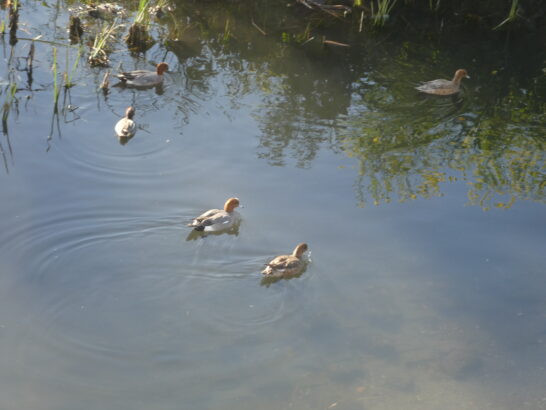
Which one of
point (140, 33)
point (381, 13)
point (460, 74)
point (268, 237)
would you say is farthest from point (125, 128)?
point (381, 13)

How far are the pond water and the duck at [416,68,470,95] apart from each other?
30 centimetres

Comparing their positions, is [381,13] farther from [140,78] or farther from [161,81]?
[140,78]

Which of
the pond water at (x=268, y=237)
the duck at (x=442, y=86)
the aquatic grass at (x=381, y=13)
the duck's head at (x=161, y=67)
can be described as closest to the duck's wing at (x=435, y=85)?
the duck at (x=442, y=86)

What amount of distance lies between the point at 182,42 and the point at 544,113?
6.63 meters

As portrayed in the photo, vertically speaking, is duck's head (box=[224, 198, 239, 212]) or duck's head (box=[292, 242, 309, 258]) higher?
duck's head (box=[224, 198, 239, 212])

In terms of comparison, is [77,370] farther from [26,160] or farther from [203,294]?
[26,160]

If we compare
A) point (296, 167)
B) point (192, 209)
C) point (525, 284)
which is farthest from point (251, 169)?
point (525, 284)

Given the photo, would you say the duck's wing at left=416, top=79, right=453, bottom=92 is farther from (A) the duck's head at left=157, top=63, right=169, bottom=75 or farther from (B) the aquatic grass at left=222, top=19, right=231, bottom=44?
(A) the duck's head at left=157, top=63, right=169, bottom=75

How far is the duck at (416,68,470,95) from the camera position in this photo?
12609 mm

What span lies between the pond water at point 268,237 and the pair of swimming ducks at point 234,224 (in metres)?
0.17

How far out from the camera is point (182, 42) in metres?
13.8

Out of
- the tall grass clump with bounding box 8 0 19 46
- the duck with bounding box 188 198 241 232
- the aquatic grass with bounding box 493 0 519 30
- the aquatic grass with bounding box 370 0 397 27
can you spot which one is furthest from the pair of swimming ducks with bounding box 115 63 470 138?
the aquatic grass with bounding box 493 0 519 30

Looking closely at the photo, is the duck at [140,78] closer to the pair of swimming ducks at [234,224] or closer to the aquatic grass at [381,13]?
the pair of swimming ducks at [234,224]

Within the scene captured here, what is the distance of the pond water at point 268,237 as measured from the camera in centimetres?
679
